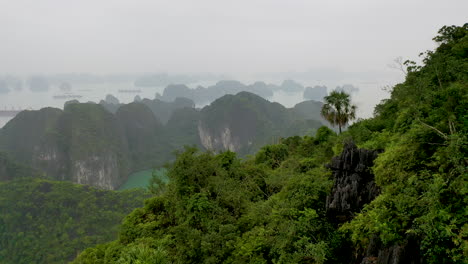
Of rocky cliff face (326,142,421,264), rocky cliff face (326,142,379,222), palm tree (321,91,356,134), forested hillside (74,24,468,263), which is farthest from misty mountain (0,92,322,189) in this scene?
rocky cliff face (326,142,379,222)

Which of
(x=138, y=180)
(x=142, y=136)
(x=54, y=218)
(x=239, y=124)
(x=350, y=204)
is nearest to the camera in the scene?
(x=350, y=204)

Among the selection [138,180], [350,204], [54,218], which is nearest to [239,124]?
[138,180]

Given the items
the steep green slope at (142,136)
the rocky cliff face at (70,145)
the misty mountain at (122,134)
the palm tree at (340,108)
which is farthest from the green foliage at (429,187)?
the steep green slope at (142,136)

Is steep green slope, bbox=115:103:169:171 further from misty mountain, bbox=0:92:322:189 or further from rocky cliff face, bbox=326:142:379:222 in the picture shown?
rocky cliff face, bbox=326:142:379:222

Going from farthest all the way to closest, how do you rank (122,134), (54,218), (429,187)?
(122,134), (54,218), (429,187)

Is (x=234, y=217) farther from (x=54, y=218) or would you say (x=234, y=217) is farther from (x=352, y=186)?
(x=54, y=218)

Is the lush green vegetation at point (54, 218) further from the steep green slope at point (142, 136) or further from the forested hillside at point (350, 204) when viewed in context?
the steep green slope at point (142, 136)
